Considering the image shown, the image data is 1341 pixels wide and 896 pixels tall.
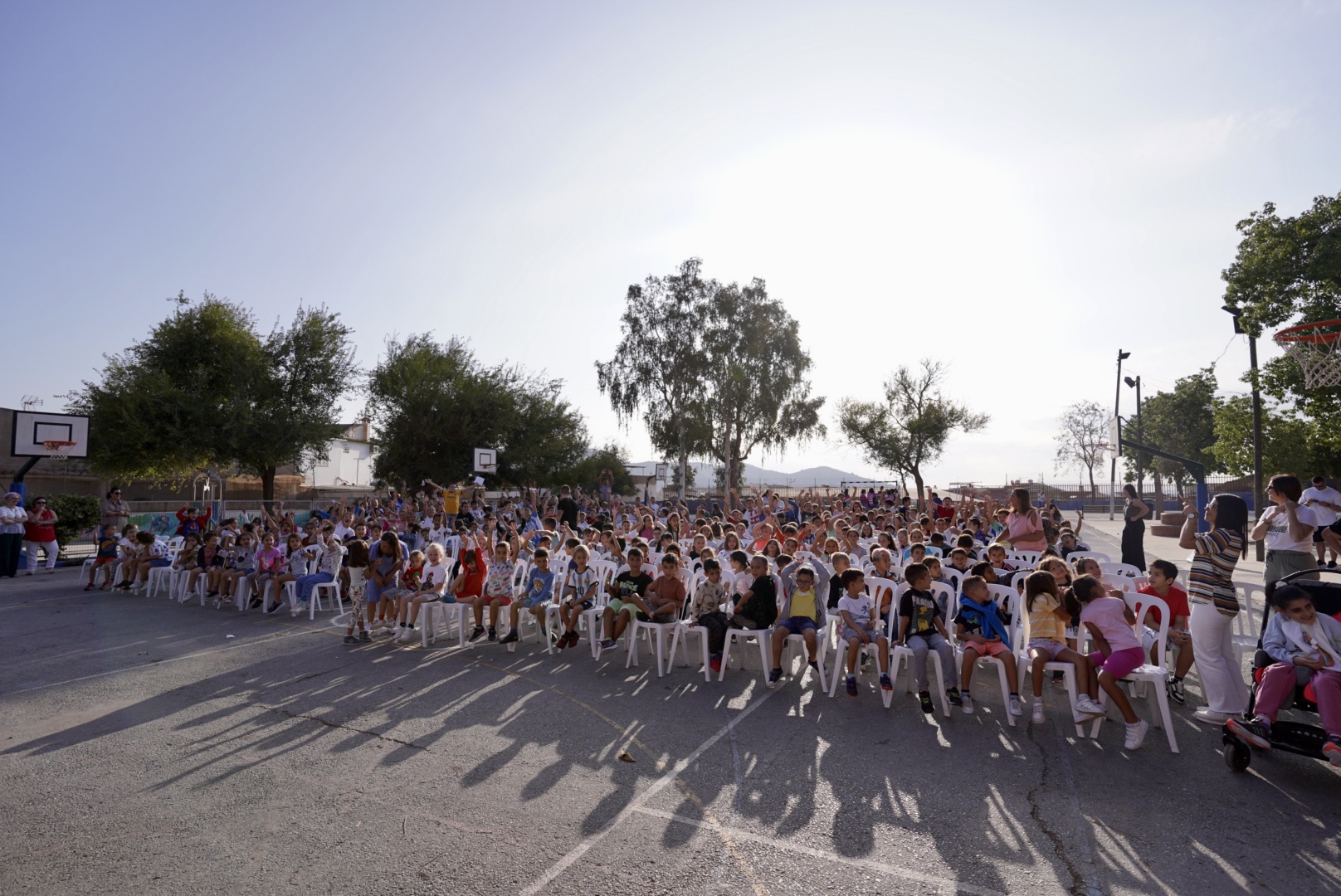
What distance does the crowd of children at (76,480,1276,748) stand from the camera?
17.5 ft

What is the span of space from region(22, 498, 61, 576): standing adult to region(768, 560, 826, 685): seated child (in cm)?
1592

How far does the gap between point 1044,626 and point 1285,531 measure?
98.6 inches

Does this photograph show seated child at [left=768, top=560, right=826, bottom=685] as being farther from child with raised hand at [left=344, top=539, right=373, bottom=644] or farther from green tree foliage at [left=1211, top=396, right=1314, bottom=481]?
green tree foliage at [left=1211, top=396, right=1314, bottom=481]

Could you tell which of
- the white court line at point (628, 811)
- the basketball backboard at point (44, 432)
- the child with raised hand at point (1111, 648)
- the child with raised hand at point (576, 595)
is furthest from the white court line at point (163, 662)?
the basketball backboard at point (44, 432)

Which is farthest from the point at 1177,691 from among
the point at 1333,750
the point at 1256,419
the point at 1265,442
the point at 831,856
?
the point at 1265,442

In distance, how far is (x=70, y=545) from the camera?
18562 millimetres

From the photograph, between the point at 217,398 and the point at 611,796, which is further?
the point at 217,398

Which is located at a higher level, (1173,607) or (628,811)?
(1173,607)

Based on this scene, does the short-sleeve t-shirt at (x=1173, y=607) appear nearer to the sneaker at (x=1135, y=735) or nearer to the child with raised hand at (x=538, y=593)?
the sneaker at (x=1135, y=735)

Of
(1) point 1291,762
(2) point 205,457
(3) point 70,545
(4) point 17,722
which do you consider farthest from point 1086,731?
(2) point 205,457

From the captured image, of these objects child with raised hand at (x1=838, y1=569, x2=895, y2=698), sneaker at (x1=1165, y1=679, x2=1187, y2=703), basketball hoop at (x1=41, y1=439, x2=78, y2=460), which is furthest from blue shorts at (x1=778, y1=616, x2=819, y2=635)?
basketball hoop at (x1=41, y1=439, x2=78, y2=460)

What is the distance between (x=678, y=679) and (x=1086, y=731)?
10.5 ft

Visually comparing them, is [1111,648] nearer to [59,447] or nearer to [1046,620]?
[1046,620]

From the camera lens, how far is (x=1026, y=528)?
7742mm
